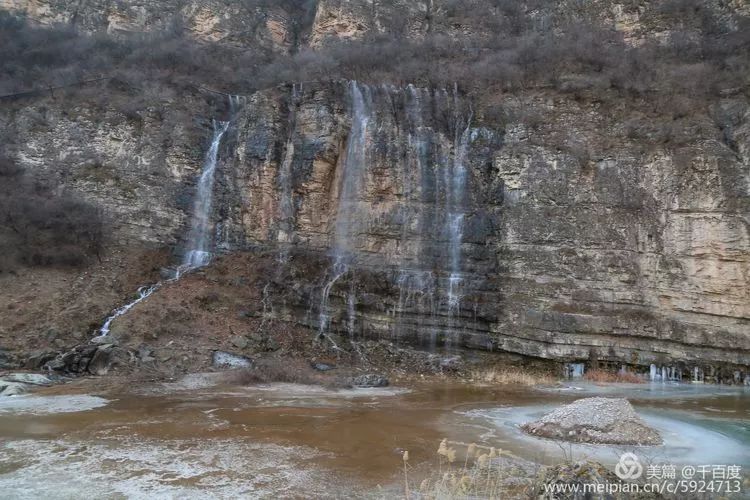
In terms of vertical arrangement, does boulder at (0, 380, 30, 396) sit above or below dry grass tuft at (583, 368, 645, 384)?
above

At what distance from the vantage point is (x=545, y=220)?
1852 centimetres

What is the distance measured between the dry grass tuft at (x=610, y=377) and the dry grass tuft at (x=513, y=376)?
1038 mm

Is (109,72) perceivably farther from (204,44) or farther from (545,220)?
(545,220)

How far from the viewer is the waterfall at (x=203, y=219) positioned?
21062 mm

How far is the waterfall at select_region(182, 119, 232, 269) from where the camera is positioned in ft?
69.1

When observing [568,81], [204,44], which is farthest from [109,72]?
[568,81]

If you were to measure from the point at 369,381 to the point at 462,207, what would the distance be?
811 centimetres

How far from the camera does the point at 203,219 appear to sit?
21828 millimetres

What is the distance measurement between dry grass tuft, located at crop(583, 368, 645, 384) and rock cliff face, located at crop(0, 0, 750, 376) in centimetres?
61

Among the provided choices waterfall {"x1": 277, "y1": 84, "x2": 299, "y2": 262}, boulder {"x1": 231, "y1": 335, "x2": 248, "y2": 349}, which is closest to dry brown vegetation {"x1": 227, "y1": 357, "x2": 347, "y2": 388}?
boulder {"x1": 231, "y1": 335, "x2": 248, "y2": 349}

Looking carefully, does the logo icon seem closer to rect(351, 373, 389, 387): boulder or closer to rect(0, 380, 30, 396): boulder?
rect(351, 373, 389, 387): boulder

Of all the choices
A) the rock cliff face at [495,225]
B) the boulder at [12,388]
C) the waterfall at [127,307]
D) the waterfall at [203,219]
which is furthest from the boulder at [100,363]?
the waterfall at [203,219]

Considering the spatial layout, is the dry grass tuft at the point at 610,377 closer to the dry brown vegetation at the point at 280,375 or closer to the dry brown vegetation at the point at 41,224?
the dry brown vegetation at the point at 280,375

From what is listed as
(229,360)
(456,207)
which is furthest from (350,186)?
(229,360)
